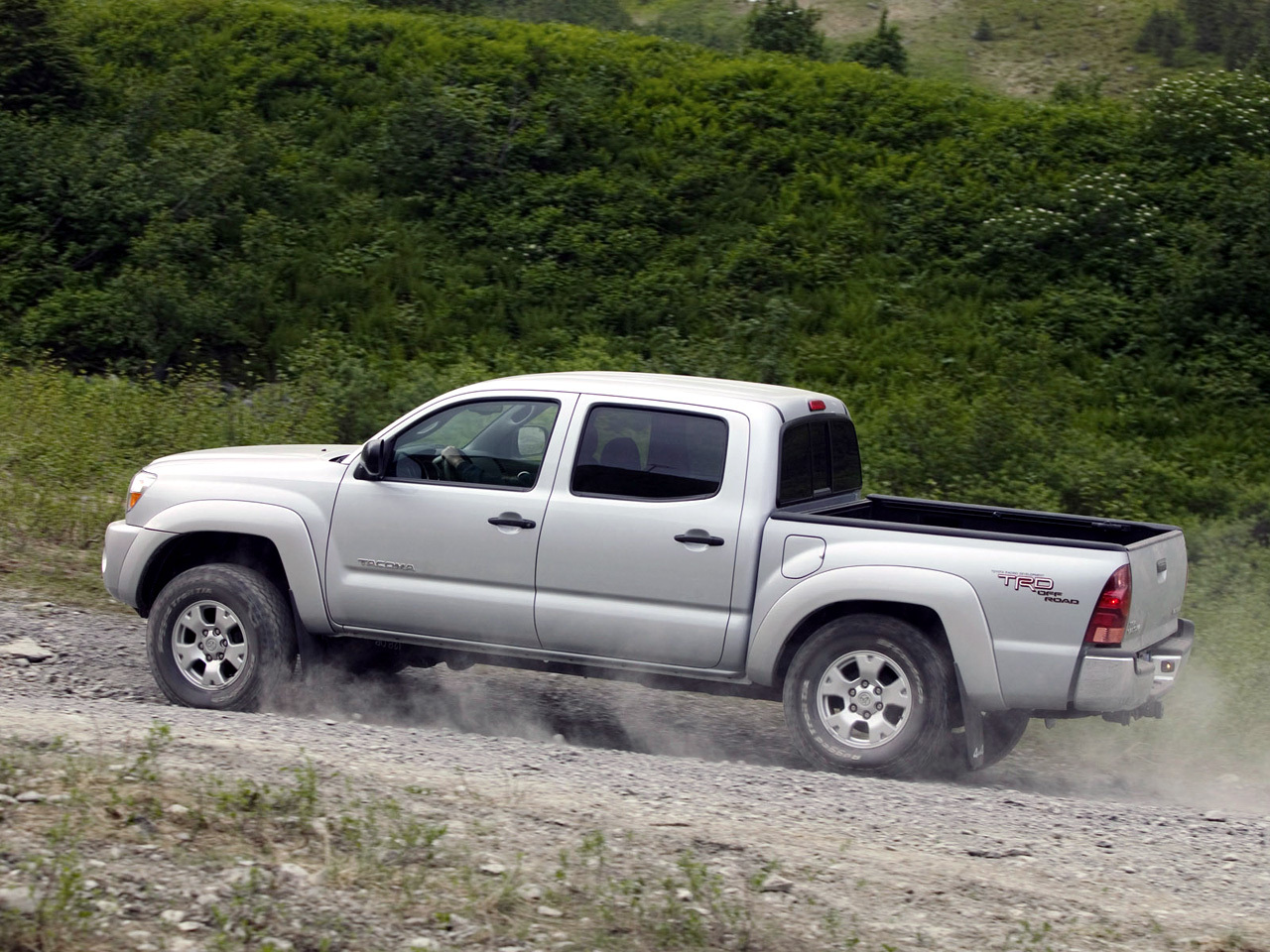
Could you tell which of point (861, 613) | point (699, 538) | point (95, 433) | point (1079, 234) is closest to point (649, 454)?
point (699, 538)

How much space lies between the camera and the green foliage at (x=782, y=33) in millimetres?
27297

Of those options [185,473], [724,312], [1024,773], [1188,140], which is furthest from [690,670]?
[1188,140]

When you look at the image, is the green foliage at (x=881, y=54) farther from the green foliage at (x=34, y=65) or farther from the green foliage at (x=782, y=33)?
the green foliage at (x=34, y=65)

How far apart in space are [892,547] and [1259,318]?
46.3 feet

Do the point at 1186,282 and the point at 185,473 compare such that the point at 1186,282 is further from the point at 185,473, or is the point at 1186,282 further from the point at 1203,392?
the point at 185,473

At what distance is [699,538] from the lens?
608cm

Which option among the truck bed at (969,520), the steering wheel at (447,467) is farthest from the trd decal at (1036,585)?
the steering wheel at (447,467)

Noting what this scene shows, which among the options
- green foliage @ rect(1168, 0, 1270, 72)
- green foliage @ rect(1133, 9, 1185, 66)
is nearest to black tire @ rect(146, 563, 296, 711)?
green foliage @ rect(1168, 0, 1270, 72)

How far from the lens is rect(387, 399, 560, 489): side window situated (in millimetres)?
6504

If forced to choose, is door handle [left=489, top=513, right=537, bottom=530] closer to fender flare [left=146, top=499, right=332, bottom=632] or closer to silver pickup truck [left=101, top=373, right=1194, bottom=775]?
silver pickup truck [left=101, top=373, right=1194, bottom=775]

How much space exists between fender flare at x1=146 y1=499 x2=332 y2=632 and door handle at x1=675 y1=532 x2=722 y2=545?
190 cm

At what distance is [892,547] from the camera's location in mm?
5926

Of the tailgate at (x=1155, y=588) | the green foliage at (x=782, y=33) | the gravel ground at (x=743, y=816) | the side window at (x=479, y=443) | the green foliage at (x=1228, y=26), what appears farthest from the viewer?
the green foliage at (x=1228, y=26)

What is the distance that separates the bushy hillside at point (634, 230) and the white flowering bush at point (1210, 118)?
0.20 feet
